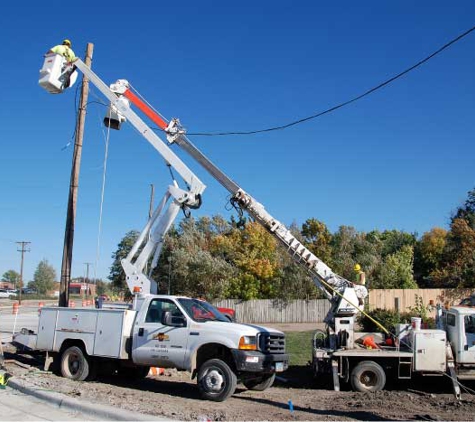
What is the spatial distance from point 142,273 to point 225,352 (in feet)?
10.1

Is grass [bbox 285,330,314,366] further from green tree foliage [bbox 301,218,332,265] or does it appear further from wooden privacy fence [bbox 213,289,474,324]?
green tree foliage [bbox 301,218,332,265]

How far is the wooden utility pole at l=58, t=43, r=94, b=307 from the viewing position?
1548cm

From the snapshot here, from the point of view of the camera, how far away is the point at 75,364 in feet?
39.5

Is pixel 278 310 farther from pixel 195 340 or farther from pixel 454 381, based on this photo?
pixel 195 340

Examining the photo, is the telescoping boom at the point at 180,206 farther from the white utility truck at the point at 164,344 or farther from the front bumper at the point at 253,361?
the front bumper at the point at 253,361

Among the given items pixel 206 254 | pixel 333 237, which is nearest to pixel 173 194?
pixel 206 254

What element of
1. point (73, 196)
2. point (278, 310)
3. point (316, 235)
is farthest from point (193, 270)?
point (73, 196)

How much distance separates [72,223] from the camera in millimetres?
15742

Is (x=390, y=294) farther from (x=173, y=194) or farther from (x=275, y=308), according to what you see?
(x=173, y=194)

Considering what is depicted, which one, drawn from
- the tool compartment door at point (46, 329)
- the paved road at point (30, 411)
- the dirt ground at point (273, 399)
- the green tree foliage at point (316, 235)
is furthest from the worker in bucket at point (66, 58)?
the green tree foliage at point (316, 235)

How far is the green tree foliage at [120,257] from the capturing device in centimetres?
4269

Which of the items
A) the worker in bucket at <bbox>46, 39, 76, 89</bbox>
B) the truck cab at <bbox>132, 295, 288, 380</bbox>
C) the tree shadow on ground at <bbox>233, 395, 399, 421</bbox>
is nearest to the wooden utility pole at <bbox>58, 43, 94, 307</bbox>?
the worker in bucket at <bbox>46, 39, 76, 89</bbox>

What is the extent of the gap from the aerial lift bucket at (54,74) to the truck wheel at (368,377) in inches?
385

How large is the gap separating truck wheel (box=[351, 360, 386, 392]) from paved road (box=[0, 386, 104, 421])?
5882 mm
